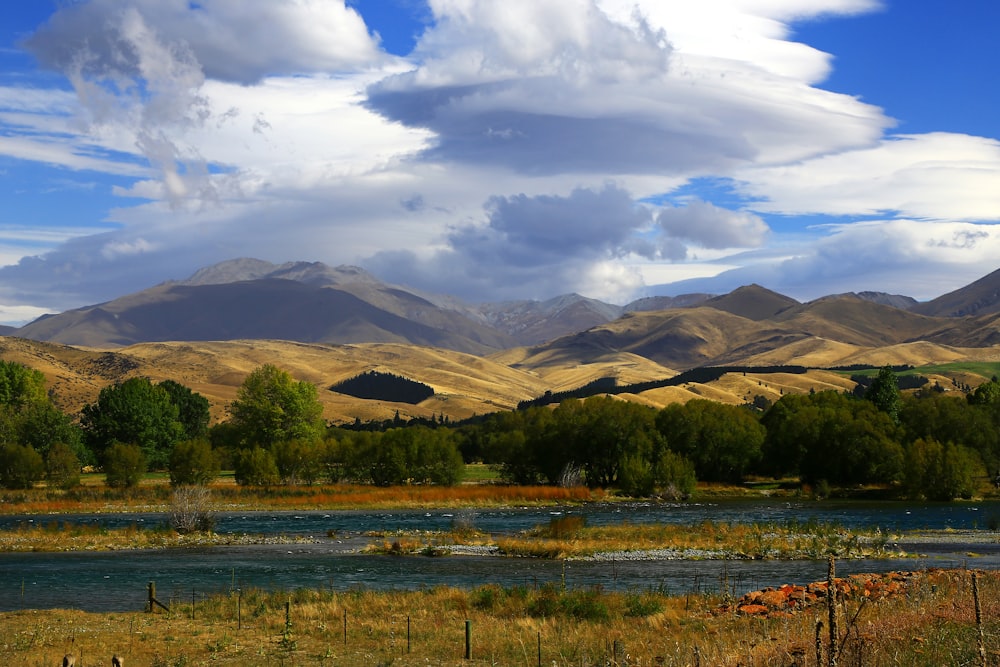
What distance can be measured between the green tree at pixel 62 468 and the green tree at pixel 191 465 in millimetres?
11817

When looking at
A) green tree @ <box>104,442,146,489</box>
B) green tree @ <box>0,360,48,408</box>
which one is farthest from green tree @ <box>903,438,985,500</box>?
green tree @ <box>0,360,48,408</box>

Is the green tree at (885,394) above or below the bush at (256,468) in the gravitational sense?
above

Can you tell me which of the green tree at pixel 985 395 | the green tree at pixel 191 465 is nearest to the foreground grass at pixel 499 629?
the green tree at pixel 191 465

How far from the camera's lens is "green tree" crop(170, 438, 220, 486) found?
122750mm

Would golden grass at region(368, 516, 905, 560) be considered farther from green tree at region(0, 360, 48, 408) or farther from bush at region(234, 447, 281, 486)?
green tree at region(0, 360, 48, 408)

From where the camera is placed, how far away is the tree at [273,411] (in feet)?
490

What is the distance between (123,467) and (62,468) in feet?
24.3

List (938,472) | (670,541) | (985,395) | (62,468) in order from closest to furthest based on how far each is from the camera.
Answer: (670,541)
(938,472)
(62,468)
(985,395)

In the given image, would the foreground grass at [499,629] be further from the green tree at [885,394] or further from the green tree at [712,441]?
the green tree at [885,394]

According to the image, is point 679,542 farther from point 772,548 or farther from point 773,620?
point 773,620

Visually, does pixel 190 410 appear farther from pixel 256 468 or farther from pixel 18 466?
pixel 256 468

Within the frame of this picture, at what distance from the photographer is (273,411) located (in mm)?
149250

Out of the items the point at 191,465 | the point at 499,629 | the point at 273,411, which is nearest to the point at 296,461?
the point at 191,465

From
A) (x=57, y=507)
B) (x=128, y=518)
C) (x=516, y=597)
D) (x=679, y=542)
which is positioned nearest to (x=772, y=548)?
(x=679, y=542)
